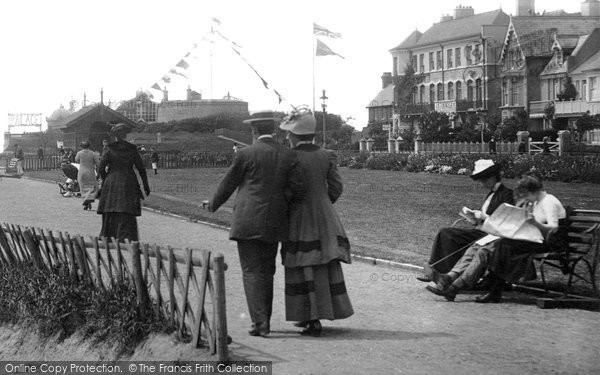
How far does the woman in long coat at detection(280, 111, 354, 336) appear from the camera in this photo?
7414 millimetres

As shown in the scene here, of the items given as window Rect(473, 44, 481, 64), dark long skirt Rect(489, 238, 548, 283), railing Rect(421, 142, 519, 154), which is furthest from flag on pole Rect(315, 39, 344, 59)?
window Rect(473, 44, 481, 64)

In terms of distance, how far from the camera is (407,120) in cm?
8700

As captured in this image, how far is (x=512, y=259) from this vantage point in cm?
900

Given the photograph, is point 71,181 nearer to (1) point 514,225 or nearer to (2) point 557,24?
(1) point 514,225

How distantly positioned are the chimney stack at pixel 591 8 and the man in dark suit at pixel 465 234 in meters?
68.0

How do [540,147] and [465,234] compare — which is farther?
[540,147]

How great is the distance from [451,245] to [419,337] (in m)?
2.41

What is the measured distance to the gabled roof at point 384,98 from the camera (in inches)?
3809

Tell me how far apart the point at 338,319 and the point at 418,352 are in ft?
3.42

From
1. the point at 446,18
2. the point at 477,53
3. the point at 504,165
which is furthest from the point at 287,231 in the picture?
the point at 446,18

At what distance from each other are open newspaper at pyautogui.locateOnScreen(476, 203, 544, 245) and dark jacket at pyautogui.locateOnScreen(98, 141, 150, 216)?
441cm

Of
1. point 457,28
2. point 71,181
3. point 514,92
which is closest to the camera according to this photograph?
point 71,181

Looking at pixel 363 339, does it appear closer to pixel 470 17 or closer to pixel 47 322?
pixel 47 322

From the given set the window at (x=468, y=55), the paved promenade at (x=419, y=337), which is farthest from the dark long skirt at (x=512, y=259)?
the window at (x=468, y=55)
